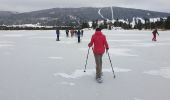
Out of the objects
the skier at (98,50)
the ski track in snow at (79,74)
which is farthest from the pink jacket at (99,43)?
the ski track in snow at (79,74)

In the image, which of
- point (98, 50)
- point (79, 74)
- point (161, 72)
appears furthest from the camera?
point (161, 72)

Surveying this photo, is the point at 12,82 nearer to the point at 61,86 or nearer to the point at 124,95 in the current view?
the point at 61,86

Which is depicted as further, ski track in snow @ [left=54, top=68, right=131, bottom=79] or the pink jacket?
ski track in snow @ [left=54, top=68, right=131, bottom=79]

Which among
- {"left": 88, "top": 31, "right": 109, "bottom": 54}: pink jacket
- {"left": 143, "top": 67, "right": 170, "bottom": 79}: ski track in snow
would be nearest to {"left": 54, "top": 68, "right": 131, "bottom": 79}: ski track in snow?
{"left": 143, "top": 67, "right": 170, "bottom": 79}: ski track in snow

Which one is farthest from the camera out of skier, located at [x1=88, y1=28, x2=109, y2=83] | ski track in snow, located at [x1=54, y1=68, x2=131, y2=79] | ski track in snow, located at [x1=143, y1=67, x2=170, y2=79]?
ski track in snow, located at [x1=143, y1=67, x2=170, y2=79]

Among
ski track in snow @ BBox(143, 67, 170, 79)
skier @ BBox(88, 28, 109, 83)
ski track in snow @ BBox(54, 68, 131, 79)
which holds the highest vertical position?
skier @ BBox(88, 28, 109, 83)

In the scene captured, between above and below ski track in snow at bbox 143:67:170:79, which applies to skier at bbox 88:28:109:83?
above

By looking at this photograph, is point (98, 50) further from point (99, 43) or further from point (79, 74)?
point (79, 74)

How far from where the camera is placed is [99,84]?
26.5ft

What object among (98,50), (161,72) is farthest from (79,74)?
(161,72)

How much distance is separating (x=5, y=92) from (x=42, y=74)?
261 cm

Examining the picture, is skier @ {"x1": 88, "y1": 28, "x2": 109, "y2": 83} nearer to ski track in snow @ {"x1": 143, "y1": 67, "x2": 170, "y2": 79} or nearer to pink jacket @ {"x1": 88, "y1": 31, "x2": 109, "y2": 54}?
pink jacket @ {"x1": 88, "y1": 31, "x2": 109, "y2": 54}

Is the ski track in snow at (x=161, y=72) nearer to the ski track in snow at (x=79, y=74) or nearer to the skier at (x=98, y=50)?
the ski track in snow at (x=79, y=74)

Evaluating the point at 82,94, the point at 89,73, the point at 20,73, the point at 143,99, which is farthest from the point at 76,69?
the point at 143,99
